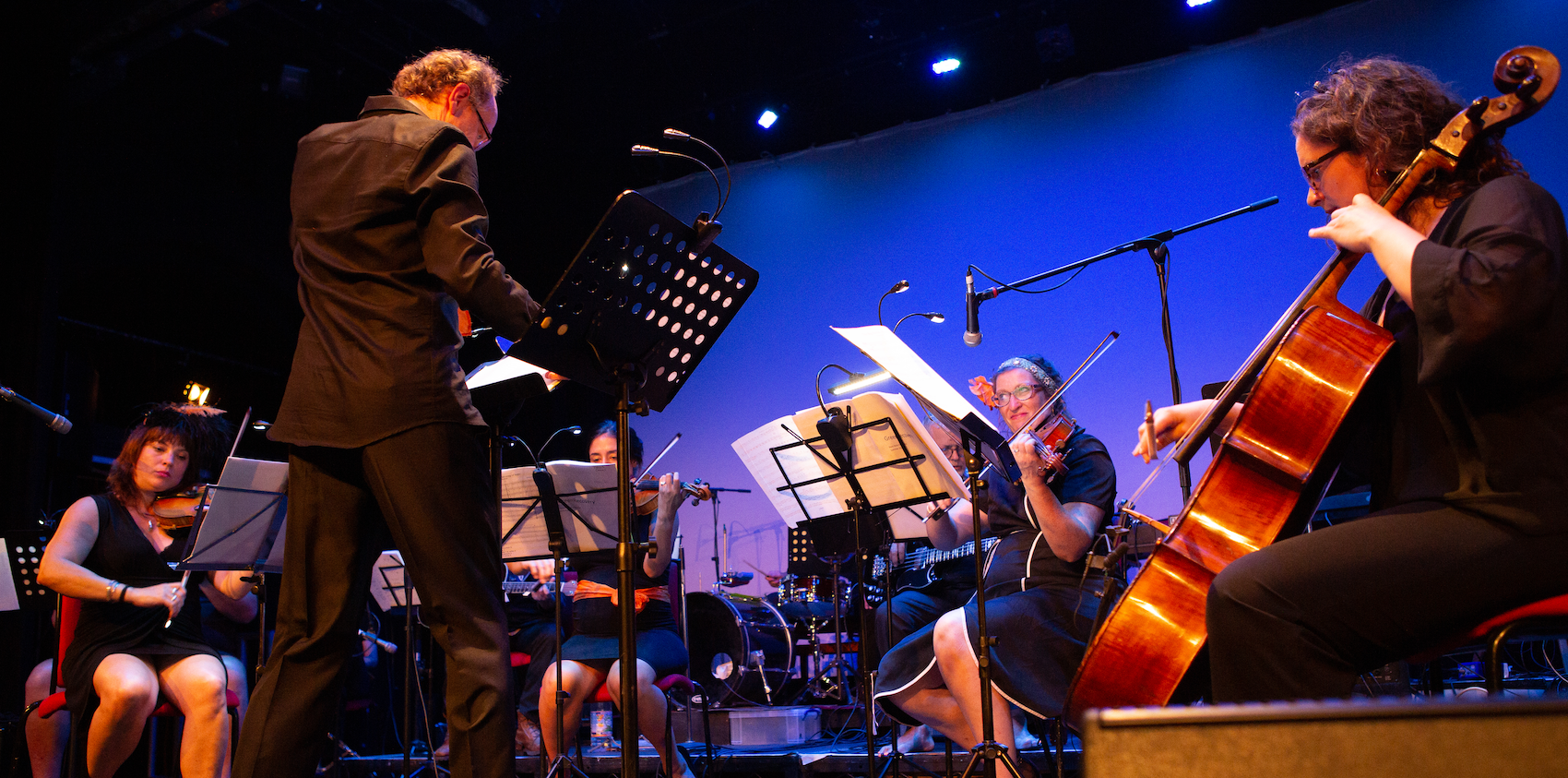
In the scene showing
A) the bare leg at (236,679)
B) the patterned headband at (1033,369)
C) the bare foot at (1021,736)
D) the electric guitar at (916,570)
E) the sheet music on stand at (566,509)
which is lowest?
the bare foot at (1021,736)

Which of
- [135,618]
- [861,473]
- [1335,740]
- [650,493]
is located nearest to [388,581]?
[135,618]

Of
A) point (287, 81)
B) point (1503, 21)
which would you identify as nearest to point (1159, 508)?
point (1503, 21)

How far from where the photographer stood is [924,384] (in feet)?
8.95

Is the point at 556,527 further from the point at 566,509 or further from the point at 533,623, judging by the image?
the point at 533,623

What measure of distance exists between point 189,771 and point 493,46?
16.1 feet

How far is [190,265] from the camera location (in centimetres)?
768

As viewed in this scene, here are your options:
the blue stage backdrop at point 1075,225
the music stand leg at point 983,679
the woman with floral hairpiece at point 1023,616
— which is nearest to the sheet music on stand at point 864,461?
the woman with floral hairpiece at point 1023,616

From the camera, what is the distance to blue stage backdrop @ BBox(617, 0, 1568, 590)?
5973 millimetres

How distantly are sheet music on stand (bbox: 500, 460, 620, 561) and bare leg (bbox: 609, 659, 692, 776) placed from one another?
53cm

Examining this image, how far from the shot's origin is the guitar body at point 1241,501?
1.74 m

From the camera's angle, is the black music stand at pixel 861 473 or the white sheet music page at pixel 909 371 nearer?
the white sheet music page at pixel 909 371

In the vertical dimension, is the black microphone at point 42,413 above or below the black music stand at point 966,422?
above

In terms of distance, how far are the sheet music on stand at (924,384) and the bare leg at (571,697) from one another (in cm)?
205

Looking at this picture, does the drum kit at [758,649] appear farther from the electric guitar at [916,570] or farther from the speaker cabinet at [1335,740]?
the speaker cabinet at [1335,740]
